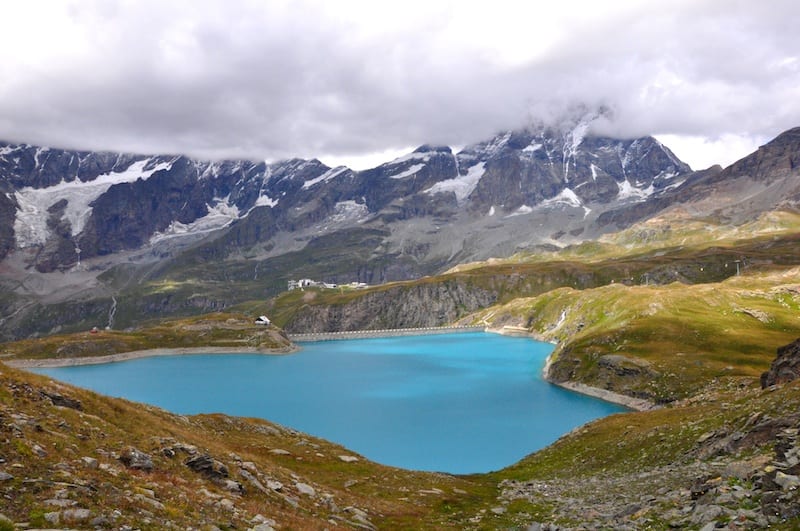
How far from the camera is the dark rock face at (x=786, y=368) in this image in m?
61.3

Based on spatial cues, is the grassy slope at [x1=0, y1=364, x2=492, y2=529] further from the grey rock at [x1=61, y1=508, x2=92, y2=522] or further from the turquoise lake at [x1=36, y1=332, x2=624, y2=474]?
the turquoise lake at [x1=36, y1=332, x2=624, y2=474]

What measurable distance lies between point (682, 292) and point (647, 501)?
517 ft

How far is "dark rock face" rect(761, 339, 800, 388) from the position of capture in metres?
61.3

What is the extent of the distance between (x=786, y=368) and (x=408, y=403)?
76.4 meters

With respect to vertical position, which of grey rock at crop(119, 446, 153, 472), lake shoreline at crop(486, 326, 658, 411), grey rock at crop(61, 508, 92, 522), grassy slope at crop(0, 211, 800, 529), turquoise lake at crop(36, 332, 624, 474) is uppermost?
grey rock at crop(61, 508, 92, 522)

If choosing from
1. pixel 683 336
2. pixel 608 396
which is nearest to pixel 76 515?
pixel 608 396

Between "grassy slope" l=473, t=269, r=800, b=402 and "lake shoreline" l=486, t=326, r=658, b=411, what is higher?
"grassy slope" l=473, t=269, r=800, b=402

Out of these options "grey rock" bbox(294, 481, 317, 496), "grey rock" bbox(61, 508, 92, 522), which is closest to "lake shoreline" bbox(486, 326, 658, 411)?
"grey rock" bbox(294, 481, 317, 496)

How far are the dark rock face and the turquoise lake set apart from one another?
113 ft

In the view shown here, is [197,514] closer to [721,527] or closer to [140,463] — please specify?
[140,463]

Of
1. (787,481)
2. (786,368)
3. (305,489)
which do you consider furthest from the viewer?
(786,368)

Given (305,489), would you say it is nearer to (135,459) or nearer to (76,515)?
(135,459)

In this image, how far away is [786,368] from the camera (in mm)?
63156

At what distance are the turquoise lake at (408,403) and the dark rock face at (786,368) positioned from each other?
113ft
